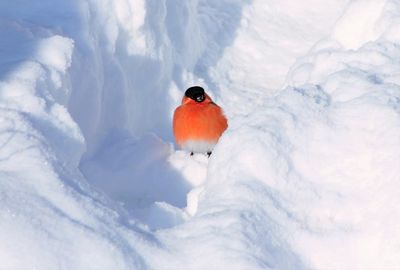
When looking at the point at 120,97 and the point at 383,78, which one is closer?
the point at 383,78

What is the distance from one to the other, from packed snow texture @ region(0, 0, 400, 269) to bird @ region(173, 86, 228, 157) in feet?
0.62

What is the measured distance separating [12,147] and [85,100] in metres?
1.72

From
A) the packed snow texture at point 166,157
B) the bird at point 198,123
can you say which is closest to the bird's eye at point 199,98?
the bird at point 198,123

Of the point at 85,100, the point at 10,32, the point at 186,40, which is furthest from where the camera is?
the point at 186,40

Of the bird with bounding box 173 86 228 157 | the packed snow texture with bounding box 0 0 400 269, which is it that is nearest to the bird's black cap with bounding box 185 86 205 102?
the bird with bounding box 173 86 228 157

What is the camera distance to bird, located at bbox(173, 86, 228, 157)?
17.3ft

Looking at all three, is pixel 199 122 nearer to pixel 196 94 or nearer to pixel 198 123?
pixel 198 123

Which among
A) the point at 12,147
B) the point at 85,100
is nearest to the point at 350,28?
the point at 85,100

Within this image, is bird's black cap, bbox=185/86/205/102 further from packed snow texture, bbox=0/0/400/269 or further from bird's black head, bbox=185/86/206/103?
packed snow texture, bbox=0/0/400/269

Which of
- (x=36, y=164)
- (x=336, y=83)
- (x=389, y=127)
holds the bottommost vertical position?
(x=36, y=164)

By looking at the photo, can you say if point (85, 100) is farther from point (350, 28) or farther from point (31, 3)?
point (350, 28)

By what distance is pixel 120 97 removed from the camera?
5.36m

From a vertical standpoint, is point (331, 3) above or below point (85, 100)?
above

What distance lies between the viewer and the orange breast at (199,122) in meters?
5.30
